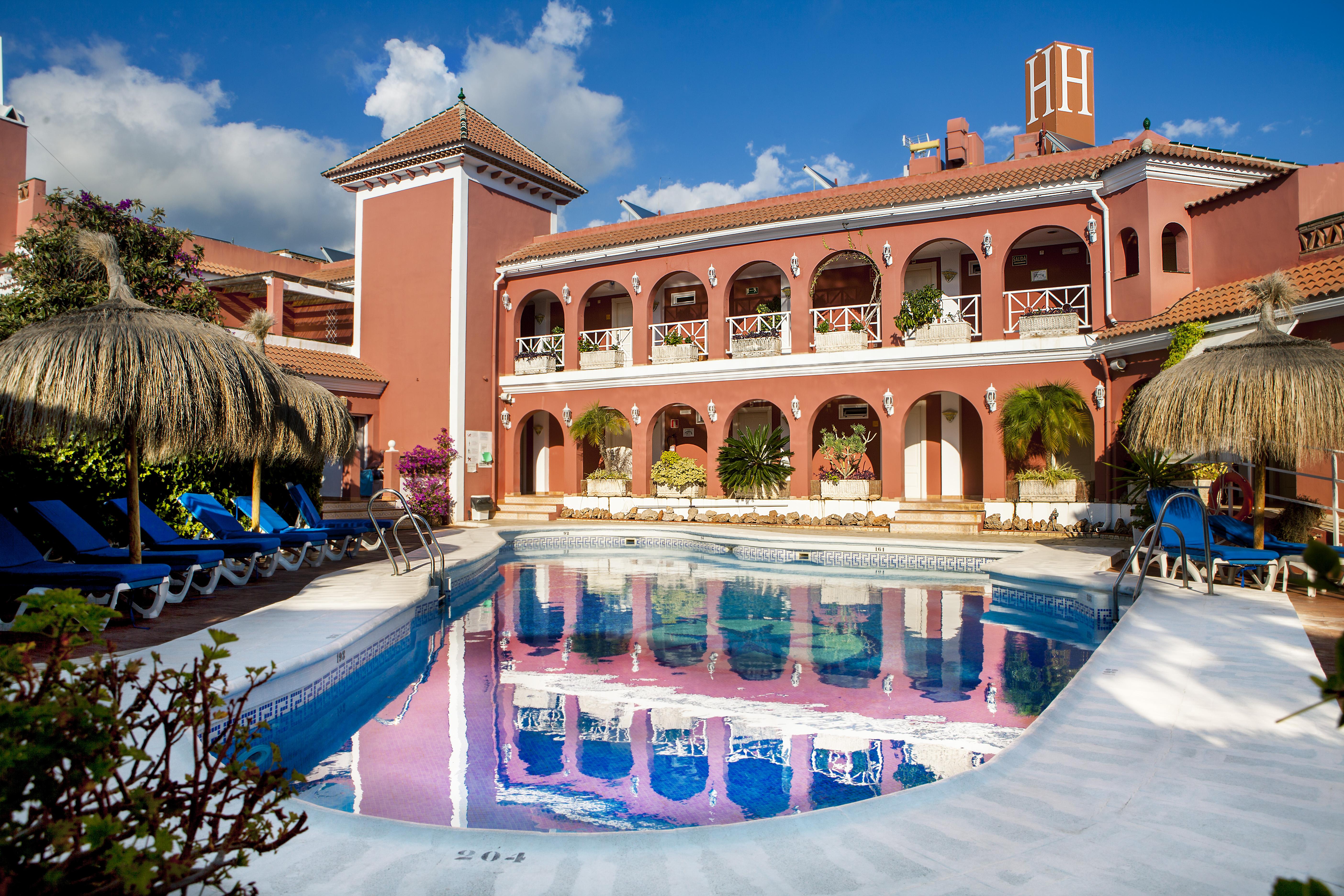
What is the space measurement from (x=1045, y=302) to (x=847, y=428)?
5.28 metres

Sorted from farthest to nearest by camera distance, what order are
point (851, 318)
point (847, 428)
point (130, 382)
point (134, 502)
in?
1. point (847, 428)
2. point (851, 318)
3. point (134, 502)
4. point (130, 382)

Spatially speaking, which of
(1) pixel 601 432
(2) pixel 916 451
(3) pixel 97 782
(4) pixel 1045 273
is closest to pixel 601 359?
(1) pixel 601 432

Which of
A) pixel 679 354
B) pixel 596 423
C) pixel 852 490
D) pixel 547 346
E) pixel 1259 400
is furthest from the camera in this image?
pixel 547 346

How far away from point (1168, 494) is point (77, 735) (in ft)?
32.7

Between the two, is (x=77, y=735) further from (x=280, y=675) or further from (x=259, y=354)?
(x=259, y=354)

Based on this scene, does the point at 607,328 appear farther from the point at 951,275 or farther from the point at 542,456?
the point at 951,275

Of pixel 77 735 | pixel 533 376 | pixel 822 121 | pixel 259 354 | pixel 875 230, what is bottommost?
pixel 77 735

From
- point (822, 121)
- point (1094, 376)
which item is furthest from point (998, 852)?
point (822, 121)

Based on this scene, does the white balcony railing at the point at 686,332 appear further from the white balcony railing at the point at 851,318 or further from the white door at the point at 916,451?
the white door at the point at 916,451

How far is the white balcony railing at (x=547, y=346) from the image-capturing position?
19750 mm

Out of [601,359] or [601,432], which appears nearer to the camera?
[601,432]

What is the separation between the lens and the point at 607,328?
21.7 metres

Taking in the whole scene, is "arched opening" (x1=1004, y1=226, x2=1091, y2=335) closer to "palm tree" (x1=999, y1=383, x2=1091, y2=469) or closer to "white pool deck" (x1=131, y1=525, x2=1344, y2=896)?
"palm tree" (x1=999, y1=383, x2=1091, y2=469)

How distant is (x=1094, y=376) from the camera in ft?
45.5
